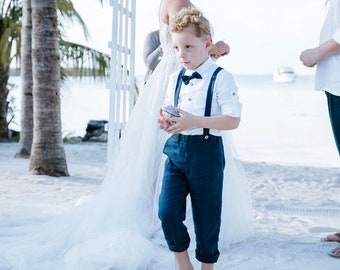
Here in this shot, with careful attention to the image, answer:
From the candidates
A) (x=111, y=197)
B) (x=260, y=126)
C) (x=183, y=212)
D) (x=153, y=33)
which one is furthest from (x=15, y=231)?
(x=260, y=126)

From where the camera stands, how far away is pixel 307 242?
12.9 ft

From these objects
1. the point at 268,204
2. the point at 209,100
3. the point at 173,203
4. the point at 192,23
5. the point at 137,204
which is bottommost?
the point at 268,204

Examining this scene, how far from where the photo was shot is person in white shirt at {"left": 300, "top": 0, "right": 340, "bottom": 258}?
3.38m

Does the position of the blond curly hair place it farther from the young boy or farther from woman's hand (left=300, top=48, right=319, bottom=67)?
woman's hand (left=300, top=48, right=319, bottom=67)

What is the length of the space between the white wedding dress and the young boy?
64 cm

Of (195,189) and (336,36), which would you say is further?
(336,36)

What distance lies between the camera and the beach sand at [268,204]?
3564 mm

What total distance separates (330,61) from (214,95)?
1.01 m

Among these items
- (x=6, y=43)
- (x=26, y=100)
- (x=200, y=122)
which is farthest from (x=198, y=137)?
(x=6, y=43)

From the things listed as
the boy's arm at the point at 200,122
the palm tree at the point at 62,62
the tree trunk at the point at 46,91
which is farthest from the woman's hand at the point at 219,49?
the palm tree at the point at 62,62

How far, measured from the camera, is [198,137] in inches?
109

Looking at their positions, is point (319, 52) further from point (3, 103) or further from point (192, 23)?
point (3, 103)

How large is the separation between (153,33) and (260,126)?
1179 cm

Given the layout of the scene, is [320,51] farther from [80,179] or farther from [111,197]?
[80,179]
